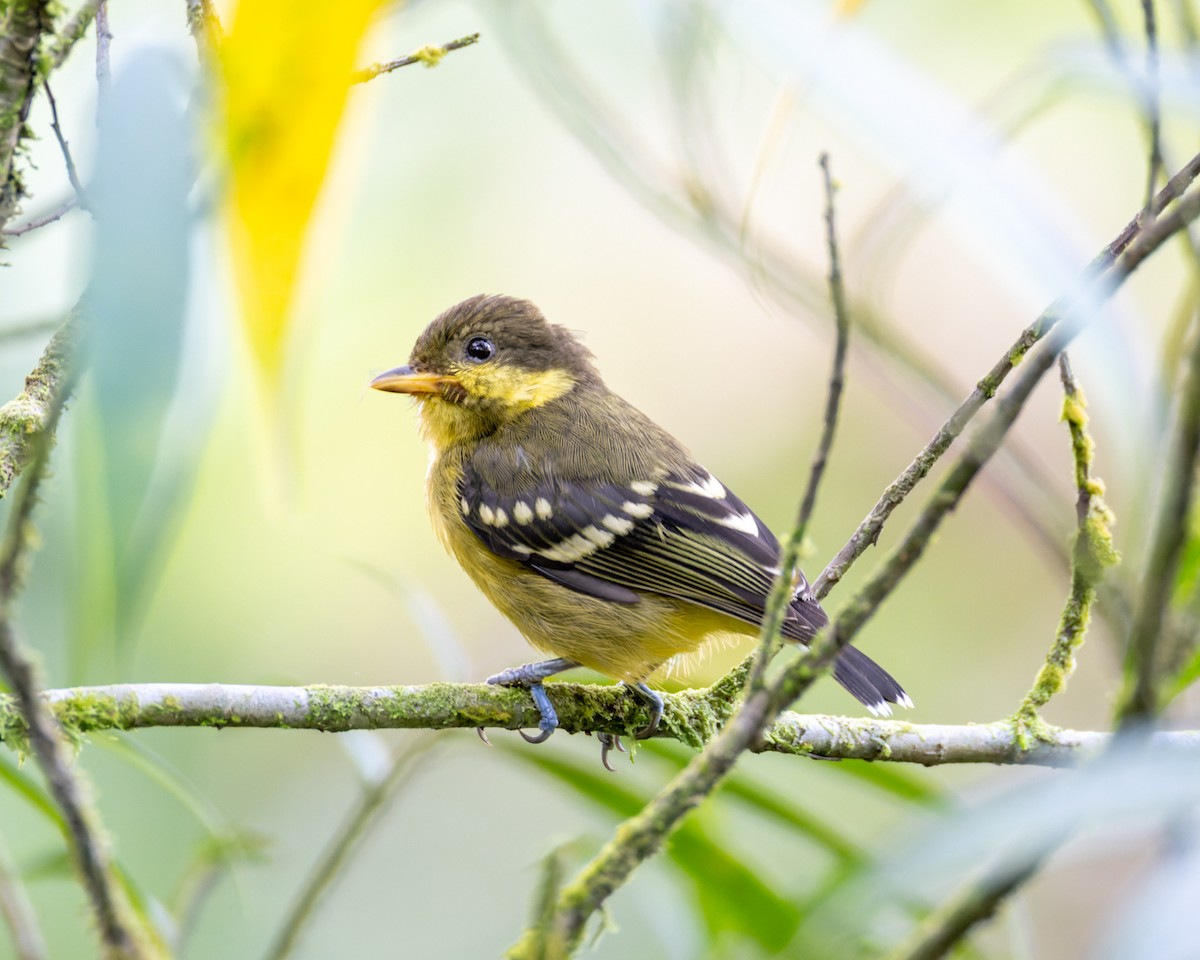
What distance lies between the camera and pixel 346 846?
210 centimetres

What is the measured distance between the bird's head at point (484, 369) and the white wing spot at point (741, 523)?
74 cm

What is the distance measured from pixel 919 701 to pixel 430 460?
3.29m

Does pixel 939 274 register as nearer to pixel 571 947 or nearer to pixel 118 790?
pixel 118 790

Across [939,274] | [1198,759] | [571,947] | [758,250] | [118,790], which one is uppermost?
[939,274]

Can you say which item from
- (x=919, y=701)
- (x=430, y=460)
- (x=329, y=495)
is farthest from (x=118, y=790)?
(x=919, y=701)

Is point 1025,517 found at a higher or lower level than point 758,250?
lower

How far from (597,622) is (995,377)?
144 centimetres

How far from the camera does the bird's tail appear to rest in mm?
2953

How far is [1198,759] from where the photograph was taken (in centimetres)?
98

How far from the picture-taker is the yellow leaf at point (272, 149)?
2.27ft

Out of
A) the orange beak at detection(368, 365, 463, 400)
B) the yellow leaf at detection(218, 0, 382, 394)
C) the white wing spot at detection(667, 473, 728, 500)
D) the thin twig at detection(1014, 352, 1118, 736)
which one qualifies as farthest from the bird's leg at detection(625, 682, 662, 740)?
the yellow leaf at detection(218, 0, 382, 394)

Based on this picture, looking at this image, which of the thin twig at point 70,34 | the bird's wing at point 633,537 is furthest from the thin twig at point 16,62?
the bird's wing at point 633,537

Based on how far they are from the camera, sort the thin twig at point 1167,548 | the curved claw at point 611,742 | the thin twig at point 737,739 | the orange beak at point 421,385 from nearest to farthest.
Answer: the thin twig at point 1167,548
the thin twig at point 737,739
the curved claw at point 611,742
the orange beak at point 421,385

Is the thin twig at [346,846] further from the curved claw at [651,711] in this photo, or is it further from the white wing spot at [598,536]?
the white wing spot at [598,536]
